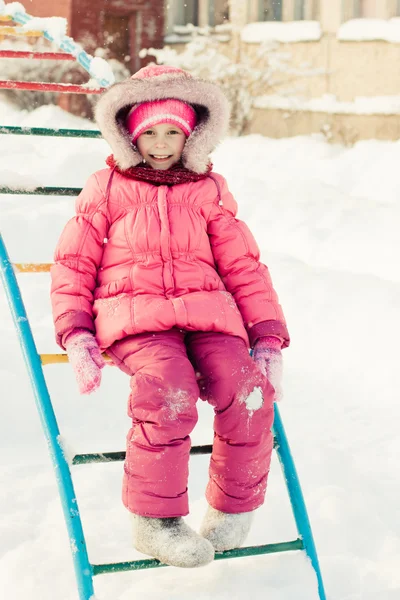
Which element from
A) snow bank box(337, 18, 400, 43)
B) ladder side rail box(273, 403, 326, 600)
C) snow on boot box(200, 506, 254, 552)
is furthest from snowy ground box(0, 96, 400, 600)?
snow bank box(337, 18, 400, 43)

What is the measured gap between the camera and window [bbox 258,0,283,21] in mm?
11023

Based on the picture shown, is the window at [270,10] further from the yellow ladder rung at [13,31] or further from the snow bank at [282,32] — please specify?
the yellow ladder rung at [13,31]

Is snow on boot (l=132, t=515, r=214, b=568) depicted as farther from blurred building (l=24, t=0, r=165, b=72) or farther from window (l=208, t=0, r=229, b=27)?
window (l=208, t=0, r=229, b=27)

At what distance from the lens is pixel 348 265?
17.9 feet

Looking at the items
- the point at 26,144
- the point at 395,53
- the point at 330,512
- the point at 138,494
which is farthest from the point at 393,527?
the point at 395,53

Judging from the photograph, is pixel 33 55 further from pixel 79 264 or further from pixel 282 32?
pixel 282 32

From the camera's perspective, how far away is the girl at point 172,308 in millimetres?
2109

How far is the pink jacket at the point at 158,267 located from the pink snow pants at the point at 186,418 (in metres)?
0.07

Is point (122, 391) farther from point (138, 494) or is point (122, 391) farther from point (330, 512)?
point (138, 494)

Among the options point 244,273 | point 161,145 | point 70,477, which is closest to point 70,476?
point 70,477

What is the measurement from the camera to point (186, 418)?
84.4 inches

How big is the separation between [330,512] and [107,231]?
1227mm

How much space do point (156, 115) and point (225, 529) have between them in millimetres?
1270

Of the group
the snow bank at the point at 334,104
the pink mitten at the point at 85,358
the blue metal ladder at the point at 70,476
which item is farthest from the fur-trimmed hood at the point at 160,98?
the snow bank at the point at 334,104
